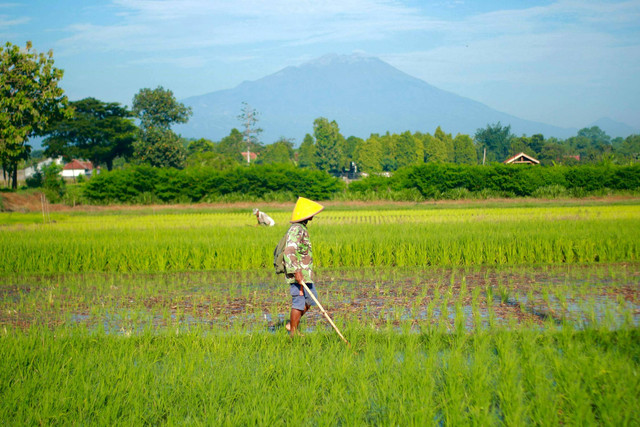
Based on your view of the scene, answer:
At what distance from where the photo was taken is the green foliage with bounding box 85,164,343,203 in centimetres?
2905

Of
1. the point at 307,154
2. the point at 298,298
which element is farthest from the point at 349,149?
the point at 298,298

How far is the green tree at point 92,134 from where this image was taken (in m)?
52.1

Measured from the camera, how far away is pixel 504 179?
93.8 feet

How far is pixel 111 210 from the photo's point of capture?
1041 inches

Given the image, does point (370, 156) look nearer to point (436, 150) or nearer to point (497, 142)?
point (436, 150)

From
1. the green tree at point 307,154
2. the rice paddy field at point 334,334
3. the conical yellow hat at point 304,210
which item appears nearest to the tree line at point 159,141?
the green tree at point 307,154

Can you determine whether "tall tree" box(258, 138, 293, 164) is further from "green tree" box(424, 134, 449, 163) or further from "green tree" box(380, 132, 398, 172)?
"green tree" box(424, 134, 449, 163)

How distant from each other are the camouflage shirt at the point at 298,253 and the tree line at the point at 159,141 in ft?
83.8

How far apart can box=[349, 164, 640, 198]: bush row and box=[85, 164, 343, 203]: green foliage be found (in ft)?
8.83

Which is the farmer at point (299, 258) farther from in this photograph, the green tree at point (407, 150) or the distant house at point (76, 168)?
the distant house at point (76, 168)

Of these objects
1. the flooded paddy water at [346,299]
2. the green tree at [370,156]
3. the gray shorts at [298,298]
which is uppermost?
the green tree at [370,156]

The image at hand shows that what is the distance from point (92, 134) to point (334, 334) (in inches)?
2040

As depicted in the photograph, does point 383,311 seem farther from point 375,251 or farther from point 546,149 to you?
point 546,149

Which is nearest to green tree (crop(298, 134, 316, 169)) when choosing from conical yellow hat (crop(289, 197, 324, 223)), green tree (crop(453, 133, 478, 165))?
green tree (crop(453, 133, 478, 165))
